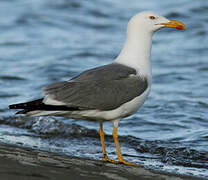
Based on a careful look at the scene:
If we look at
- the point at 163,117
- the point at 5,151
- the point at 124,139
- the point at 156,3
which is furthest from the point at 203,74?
the point at 156,3

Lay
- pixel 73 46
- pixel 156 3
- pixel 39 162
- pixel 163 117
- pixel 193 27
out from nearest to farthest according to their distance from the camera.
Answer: pixel 39 162 → pixel 163 117 → pixel 73 46 → pixel 193 27 → pixel 156 3

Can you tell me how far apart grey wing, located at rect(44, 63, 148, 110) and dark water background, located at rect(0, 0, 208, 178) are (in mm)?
806

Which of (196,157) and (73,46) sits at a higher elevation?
(73,46)

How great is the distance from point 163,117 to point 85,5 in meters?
10.8

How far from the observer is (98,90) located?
5125 millimetres

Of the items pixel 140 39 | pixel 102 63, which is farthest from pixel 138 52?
pixel 102 63

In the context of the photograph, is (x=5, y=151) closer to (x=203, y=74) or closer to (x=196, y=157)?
(x=196, y=157)

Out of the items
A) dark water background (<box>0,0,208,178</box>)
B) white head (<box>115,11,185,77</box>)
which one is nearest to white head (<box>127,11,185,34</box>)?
white head (<box>115,11,185,77</box>)

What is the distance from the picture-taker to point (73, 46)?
1302cm

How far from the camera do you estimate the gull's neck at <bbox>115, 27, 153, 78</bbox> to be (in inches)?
215

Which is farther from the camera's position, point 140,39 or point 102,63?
point 102,63

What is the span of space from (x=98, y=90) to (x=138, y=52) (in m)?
0.79

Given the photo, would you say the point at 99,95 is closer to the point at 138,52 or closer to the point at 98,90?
the point at 98,90

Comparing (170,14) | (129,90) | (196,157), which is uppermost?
(170,14)
